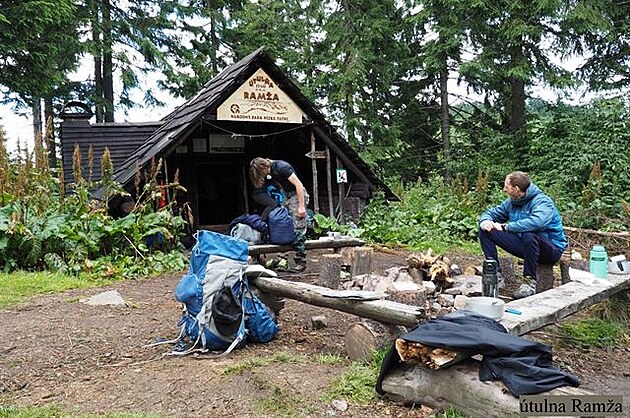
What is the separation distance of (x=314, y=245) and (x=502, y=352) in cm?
462

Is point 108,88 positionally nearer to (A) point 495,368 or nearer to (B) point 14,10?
(B) point 14,10

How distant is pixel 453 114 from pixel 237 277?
48.5 ft

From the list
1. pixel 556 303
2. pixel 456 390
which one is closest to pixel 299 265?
pixel 556 303

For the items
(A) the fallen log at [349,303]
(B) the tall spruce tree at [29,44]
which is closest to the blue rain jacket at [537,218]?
(A) the fallen log at [349,303]

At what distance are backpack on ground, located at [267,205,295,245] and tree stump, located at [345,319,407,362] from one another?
292 cm

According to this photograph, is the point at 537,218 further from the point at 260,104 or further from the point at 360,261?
the point at 260,104

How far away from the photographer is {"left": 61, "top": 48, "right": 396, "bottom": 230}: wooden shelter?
32.2 ft

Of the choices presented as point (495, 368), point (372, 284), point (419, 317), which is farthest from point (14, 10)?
point (495, 368)

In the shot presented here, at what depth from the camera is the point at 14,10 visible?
11.8 m

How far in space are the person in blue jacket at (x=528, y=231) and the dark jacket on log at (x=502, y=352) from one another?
246 cm

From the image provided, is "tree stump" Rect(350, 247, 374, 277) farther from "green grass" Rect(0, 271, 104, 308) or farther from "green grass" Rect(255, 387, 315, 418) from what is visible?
"green grass" Rect(255, 387, 315, 418)

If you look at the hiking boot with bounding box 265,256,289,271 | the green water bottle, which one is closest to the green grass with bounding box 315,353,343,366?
the green water bottle

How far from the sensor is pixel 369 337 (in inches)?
150

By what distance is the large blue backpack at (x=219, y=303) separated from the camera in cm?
409
